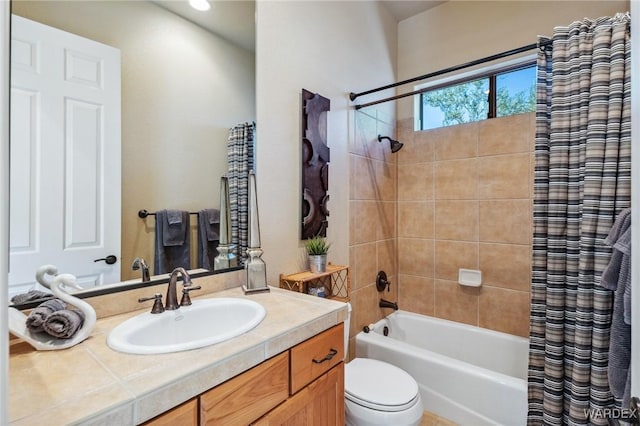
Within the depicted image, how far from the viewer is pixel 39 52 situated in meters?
0.95

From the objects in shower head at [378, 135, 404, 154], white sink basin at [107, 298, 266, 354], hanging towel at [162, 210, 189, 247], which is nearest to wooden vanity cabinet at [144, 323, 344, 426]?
white sink basin at [107, 298, 266, 354]

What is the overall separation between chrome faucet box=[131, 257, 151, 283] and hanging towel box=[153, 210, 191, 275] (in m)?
0.04

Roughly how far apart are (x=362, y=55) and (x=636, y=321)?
89.1 inches

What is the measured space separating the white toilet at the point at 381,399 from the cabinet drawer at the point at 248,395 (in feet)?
1.38

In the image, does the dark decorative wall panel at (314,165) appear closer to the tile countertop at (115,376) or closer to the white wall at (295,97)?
the white wall at (295,97)

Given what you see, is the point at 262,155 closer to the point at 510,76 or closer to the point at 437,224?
the point at 437,224

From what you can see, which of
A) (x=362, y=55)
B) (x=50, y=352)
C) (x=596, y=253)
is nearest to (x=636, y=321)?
(x=596, y=253)

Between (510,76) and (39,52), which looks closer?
(39,52)

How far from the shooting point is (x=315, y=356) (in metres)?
1.05

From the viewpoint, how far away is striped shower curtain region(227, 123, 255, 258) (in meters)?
1.47

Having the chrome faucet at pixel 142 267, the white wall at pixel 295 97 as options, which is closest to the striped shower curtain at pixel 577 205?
the white wall at pixel 295 97

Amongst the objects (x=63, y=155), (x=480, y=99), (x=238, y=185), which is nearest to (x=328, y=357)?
(x=238, y=185)

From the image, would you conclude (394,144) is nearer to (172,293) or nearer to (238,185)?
(238,185)

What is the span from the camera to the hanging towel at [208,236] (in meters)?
1.37
